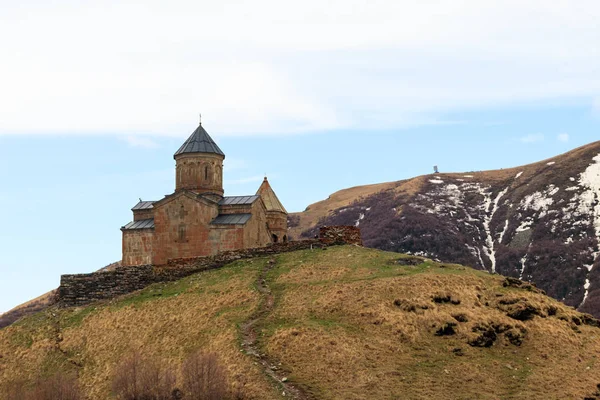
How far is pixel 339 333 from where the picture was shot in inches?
1064

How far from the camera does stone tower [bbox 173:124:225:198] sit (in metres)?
45.3

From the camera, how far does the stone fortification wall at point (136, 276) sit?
3719 cm

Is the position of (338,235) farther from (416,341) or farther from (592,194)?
(592,194)

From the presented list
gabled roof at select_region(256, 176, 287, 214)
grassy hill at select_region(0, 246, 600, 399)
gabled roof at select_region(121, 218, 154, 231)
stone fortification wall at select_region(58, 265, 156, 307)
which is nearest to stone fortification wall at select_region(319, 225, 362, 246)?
grassy hill at select_region(0, 246, 600, 399)

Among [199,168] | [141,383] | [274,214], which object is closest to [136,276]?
[199,168]

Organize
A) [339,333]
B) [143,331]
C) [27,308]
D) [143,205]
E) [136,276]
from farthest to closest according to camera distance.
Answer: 1. [27,308]
2. [143,205]
3. [136,276]
4. [143,331]
5. [339,333]

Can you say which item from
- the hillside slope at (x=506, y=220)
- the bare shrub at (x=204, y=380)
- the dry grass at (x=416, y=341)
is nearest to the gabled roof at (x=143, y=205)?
the dry grass at (x=416, y=341)

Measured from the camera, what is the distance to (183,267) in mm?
37938

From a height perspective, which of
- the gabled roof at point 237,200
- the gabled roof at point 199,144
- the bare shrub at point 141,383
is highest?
the gabled roof at point 199,144

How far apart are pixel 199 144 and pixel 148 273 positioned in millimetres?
10883

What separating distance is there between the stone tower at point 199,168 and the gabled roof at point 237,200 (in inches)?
51.0

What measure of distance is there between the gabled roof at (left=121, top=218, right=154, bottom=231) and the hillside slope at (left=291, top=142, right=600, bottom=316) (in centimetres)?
4120

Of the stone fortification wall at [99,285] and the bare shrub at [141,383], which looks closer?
the bare shrub at [141,383]

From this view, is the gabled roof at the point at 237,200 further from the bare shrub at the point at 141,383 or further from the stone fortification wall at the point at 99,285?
the bare shrub at the point at 141,383
